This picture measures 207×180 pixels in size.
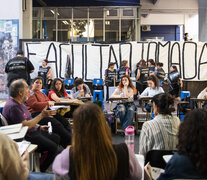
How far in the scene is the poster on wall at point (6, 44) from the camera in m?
8.77

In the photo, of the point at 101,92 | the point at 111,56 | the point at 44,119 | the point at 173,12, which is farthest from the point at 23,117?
the point at 173,12

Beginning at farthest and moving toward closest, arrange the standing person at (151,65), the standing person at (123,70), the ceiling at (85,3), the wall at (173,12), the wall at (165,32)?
the wall at (165,32) < the wall at (173,12) < the ceiling at (85,3) < the standing person at (151,65) < the standing person at (123,70)

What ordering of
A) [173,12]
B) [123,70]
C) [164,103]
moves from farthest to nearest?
1. [173,12]
2. [123,70]
3. [164,103]

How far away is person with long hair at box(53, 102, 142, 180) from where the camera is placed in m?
1.52

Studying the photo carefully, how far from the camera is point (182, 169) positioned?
1.42 meters

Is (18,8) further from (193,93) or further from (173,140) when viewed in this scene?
(173,140)

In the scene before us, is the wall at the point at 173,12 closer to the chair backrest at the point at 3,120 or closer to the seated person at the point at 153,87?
the seated person at the point at 153,87

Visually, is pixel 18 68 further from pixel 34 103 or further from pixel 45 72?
pixel 34 103

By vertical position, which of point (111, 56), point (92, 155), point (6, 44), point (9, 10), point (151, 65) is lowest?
point (92, 155)

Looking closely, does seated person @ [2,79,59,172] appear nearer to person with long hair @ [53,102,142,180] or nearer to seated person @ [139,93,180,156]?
seated person @ [139,93,180,156]

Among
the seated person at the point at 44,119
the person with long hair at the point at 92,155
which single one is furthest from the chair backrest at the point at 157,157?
the seated person at the point at 44,119

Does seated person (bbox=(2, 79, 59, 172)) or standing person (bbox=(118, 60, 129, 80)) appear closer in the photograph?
seated person (bbox=(2, 79, 59, 172))

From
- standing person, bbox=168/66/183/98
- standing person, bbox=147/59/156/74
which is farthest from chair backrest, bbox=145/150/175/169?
standing person, bbox=147/59/156/74

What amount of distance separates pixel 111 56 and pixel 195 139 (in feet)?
27.5
